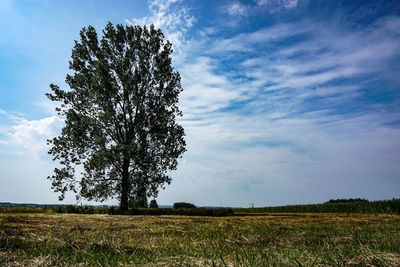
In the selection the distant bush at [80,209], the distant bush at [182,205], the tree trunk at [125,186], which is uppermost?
the tree trunk at [125,186]

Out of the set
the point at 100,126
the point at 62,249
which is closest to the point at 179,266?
the point at 62,249

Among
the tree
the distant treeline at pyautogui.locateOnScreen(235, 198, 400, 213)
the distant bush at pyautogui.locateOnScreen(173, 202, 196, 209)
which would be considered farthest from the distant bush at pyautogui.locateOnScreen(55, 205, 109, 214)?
the distant treeline at pyautogui.locateOnScreen(235, 198, 400, 213)

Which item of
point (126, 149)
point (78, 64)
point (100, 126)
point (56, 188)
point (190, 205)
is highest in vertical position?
point (78, 64)

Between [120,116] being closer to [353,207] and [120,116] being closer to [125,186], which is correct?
[125,186]

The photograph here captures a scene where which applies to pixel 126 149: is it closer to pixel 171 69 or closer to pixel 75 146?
pixel 75 146

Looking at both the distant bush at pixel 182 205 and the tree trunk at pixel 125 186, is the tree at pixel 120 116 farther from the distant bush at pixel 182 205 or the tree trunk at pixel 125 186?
the distant bush at pixel 182 205

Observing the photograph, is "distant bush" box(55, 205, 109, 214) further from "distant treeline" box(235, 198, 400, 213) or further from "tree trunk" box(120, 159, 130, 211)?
"distant treeline" box(235, 198, 400, 213)

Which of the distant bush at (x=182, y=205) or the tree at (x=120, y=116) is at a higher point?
the tree at (x=120, y=116)

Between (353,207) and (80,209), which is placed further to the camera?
(353,207)

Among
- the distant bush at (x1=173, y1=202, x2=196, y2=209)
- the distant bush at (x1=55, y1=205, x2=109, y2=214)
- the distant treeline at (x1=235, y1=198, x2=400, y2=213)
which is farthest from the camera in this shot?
the distant bush at (x1=173, y1=202, x2=196, y2=209)

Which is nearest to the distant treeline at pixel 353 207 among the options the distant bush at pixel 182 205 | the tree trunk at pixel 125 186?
the distant bush at pixel 182 205

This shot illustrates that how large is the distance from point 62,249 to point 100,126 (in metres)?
16.9

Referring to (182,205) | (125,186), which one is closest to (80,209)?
(125,186)

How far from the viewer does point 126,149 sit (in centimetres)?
1750
